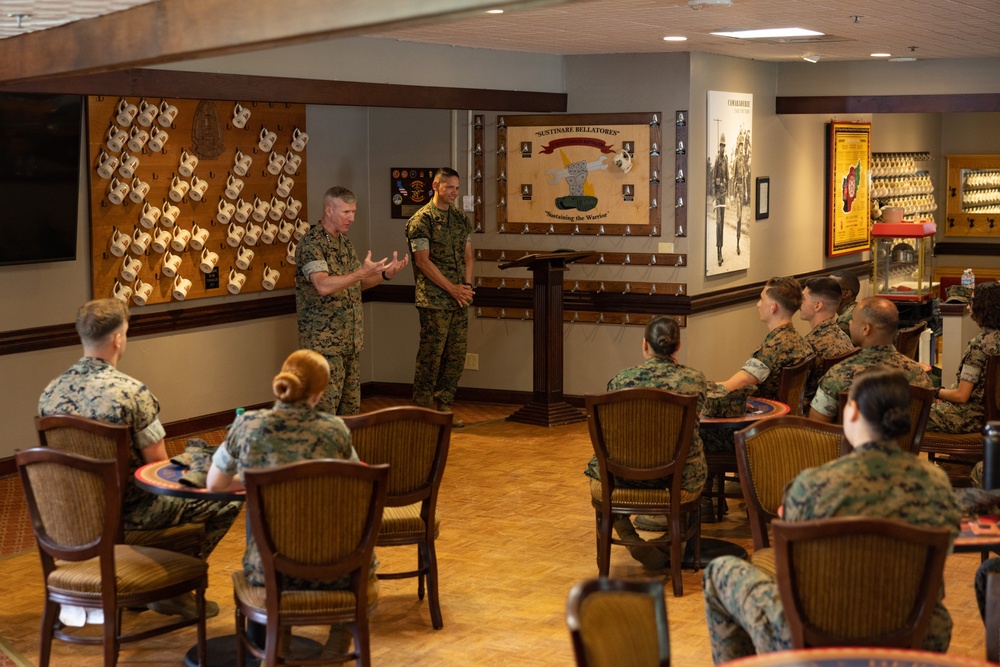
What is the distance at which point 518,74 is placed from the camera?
912cm

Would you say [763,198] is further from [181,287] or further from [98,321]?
[98,321]

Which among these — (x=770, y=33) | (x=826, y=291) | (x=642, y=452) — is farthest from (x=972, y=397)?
(x=770, y=33)

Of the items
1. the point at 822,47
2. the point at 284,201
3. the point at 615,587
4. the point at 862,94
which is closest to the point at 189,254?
the point at 284,201

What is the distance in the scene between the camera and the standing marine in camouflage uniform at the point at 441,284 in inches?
342

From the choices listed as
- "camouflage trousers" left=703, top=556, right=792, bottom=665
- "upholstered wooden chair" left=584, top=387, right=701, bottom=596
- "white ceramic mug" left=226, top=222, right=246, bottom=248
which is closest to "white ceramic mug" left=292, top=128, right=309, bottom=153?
"white ceramic mug" left=226, top=222, right=246, bottom=248

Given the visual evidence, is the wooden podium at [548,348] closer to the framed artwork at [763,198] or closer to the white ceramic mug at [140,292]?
the framed artwork at [763,198]

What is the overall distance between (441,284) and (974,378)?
3.65m

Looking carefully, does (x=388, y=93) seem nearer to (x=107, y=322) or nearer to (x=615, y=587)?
(x=107, y=322)

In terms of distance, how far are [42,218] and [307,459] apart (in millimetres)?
4124

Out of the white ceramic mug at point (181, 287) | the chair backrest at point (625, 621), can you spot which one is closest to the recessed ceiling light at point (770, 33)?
the white ceramic mug at point (181, 287)

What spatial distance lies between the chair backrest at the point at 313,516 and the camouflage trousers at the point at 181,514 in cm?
79

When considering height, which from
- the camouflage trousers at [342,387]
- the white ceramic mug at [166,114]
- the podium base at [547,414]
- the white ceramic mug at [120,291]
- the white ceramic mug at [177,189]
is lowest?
the podium base at [547,414]

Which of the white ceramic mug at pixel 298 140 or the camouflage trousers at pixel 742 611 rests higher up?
the white ceramic mug at pixel 298 140

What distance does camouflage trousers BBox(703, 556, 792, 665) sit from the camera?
3.60m
